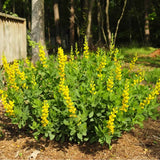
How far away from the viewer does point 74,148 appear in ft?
9.50

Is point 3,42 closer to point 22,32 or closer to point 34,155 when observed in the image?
point 22,32

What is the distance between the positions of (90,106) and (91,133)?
1.83ft

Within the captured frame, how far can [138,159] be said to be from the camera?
276cm

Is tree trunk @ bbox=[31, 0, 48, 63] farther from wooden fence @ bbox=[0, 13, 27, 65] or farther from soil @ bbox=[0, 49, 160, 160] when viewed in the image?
soil @ bbox=[0, 49, 160, 160]

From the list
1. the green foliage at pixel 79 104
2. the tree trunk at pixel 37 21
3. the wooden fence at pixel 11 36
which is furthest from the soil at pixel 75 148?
the tree trunk at pixel 37 21

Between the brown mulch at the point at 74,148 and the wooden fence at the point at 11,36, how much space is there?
3.66 m

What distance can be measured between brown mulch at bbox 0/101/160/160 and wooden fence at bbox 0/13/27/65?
3663 mm

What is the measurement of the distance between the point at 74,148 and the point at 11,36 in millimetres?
5146

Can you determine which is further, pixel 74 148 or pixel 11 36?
pixel 11 36

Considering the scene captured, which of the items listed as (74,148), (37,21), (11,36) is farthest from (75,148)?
(11,36)

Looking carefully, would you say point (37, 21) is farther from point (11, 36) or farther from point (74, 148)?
point (74, 148)

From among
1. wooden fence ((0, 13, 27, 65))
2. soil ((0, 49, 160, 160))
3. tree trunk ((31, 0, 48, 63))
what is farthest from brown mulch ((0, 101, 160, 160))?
tree trunk ((31, 0, 48, 63))

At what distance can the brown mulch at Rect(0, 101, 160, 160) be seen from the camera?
2.78 metres

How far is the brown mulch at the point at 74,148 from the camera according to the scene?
2.78 metres
